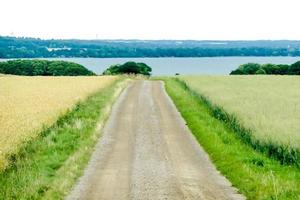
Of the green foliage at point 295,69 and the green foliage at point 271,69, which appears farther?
the green foliage at point 271,69

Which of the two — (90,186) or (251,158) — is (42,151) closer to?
(90,186)

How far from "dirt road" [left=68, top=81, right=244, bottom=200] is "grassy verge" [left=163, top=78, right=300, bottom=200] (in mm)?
420

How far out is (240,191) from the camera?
1527 centimetres

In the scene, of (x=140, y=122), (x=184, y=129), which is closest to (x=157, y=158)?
(x=184, y=129)

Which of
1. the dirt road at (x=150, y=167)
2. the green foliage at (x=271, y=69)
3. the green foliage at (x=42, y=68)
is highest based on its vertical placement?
the dirt road at (x=150, y=167)

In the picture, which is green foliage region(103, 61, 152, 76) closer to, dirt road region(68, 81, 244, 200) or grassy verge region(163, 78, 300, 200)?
dirt road region(68, 81, 244, 200)

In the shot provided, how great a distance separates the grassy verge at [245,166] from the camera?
48.1ft

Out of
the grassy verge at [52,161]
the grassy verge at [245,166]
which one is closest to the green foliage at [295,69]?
the grassy verge at [245,166]

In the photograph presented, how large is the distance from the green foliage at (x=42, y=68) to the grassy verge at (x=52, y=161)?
116 meters

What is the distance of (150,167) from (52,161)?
10.9ft

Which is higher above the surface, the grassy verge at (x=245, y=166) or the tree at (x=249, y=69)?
the grassy verge at (x=245, y=166)

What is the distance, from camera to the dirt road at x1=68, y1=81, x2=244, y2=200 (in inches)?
591

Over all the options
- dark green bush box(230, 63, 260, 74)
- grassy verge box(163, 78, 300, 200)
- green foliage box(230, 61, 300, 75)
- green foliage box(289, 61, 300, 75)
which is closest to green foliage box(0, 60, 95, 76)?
dark green bush box(230, 63, 260, 74)

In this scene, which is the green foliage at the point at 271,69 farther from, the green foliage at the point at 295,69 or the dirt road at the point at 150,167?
the dirt road at the point at 150,167
